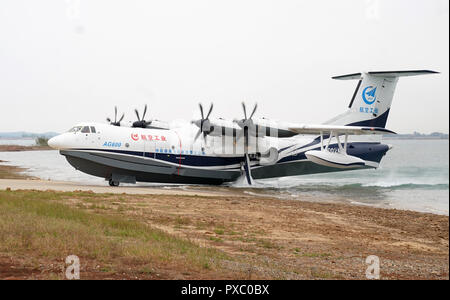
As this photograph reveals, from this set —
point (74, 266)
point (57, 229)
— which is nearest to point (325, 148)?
point (57, 229)

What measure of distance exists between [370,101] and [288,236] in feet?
70.3

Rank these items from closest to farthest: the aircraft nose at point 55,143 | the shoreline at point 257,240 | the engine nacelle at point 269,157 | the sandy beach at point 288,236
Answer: the shoreline at point 257,240 → the sandy beach at point 288,236 → the aircraft nose at point 55,143 → the engine nacelle at point 269,157

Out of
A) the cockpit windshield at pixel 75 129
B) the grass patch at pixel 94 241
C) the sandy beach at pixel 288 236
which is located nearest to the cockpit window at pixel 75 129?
the cockpit windshield at pixel 75 129

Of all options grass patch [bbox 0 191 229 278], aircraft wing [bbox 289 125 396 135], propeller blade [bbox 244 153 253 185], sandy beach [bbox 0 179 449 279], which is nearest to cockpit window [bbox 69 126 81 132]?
sandy beach [bbox 0 179 449 279]

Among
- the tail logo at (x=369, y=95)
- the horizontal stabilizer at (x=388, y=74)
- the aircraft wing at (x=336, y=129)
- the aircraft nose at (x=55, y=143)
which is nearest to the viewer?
the aircraft nose at (x=55, y=143)

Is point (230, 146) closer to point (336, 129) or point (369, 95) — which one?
point (336, 129)

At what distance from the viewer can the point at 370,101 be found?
32406 mm

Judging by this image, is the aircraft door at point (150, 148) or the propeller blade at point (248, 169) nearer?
the aircraft door at point (150, 148)

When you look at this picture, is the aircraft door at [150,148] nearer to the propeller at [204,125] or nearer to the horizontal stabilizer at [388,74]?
the propeller at [204,125]

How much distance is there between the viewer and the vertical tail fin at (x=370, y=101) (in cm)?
3219

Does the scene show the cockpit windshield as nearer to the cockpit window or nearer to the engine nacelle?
the cockpit window

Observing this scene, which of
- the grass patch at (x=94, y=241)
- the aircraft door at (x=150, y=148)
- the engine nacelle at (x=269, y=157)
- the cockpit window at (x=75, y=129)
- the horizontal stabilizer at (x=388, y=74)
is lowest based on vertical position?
the grass patch at (x=94, y=241)

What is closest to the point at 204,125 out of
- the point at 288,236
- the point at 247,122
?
the point at 247,122

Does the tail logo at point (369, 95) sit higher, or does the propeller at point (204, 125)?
the tail logo at point (369, 95)
